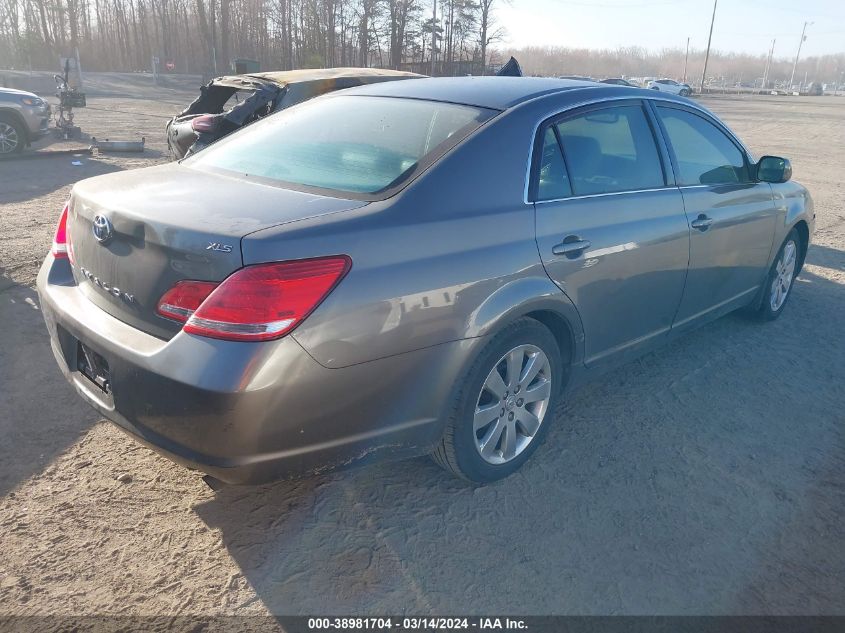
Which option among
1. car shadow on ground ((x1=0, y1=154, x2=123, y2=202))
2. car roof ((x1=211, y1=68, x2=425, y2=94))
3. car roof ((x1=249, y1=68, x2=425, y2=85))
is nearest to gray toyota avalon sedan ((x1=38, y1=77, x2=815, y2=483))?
car roof ((x1=211, y1=68, x2=425, y2=94))

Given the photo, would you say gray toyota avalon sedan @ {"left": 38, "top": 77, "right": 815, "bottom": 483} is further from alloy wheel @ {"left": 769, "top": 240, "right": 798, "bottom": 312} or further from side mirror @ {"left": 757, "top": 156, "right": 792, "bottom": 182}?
alloy wheel @ {"left": 769, "top": 240, "right": 798, "bottom": 312}

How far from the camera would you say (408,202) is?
2453mm

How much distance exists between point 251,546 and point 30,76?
1358 inches

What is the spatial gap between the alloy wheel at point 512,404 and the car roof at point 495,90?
113 cm

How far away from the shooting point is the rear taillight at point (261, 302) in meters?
2.08

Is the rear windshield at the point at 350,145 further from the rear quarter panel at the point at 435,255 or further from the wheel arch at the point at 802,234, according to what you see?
the wheel arch at the point at 802,234

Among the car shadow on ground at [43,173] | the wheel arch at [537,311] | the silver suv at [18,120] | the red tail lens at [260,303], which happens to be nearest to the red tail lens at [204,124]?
the car shadow on ground at [43,173]

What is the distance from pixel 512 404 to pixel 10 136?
496 inches

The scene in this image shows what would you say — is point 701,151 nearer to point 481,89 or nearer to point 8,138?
point 481,89

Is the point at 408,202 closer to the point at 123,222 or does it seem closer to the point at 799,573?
the point at 123,222

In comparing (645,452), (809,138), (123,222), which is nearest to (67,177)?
(123,222)

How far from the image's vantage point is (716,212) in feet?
12.9

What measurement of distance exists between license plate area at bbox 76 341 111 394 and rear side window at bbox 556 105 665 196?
82.7 inches

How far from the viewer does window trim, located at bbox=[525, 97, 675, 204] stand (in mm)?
2885
